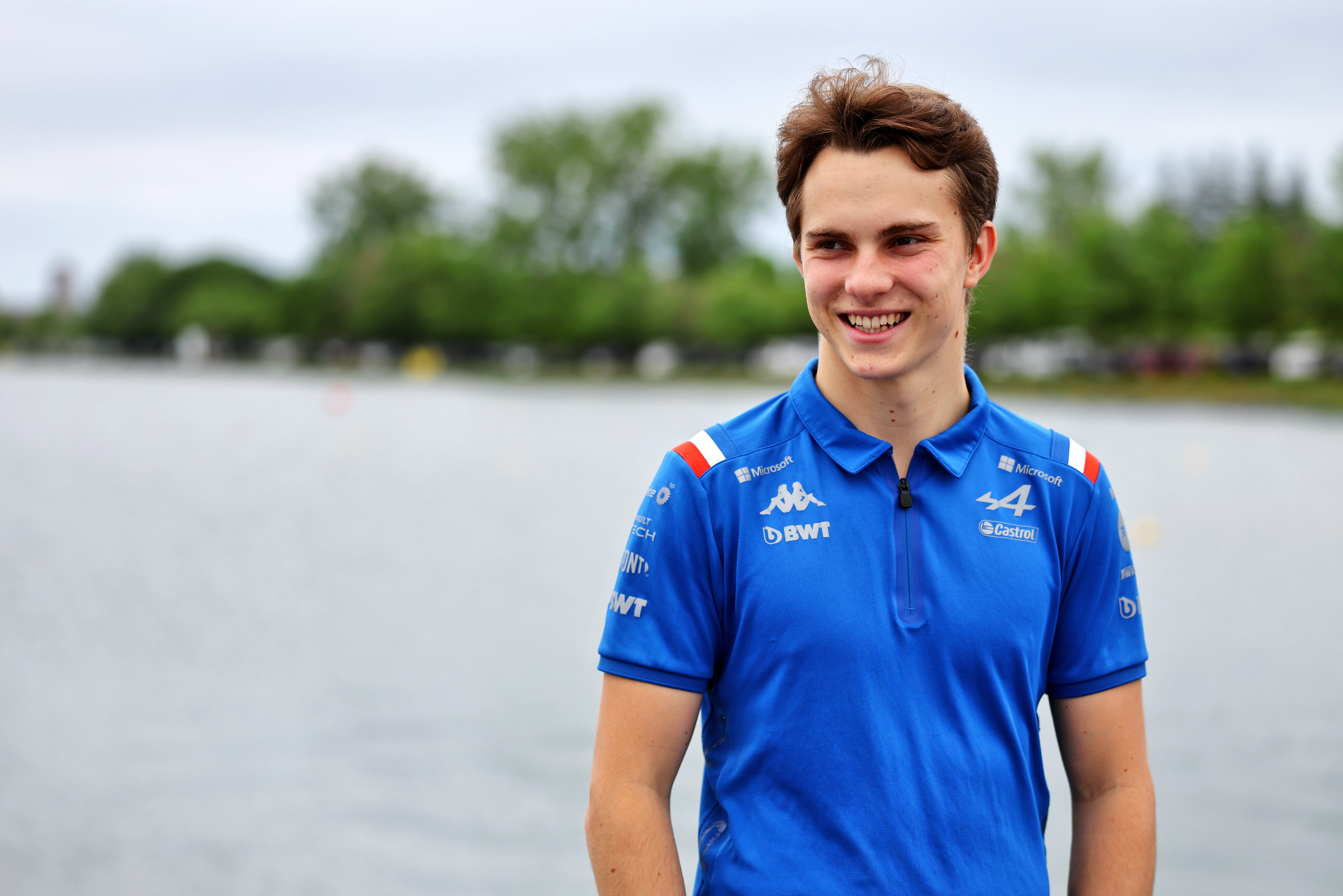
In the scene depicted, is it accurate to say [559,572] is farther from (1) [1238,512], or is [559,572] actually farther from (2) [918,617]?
(2) [918,617]

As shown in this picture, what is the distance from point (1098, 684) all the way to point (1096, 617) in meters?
0.13

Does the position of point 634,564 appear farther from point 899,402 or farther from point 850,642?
point 899,402

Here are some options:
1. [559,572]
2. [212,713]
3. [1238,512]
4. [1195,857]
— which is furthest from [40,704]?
[1238,512]

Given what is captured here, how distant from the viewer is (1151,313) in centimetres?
6750

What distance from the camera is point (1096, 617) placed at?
2.49 m

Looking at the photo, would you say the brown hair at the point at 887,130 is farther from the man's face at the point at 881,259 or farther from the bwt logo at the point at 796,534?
the bwt logo at the point at 796,534

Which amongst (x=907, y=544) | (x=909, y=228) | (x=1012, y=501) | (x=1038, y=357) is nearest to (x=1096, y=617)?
(x=1012, y=501)

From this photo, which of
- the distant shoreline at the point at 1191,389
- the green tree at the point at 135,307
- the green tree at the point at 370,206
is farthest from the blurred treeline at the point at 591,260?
the green tree at the point at 135,307

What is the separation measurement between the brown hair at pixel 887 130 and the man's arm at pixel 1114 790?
916 mm

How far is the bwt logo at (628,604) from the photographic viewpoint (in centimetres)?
232

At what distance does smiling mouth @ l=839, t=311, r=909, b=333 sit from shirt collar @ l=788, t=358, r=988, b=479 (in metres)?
0.12

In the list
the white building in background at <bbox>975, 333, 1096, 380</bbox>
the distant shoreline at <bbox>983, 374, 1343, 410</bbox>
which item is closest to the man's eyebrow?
the distant shoreline at <bbox>983, 374, 1343, 410</bbox>

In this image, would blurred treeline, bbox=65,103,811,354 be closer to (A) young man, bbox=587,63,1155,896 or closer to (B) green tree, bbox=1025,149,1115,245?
(B) green tree, bbox=1025,149,1115,245

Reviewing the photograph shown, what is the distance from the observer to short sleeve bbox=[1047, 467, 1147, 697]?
8.18 ft
